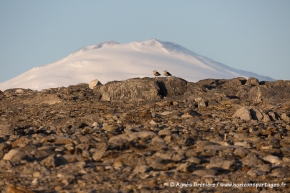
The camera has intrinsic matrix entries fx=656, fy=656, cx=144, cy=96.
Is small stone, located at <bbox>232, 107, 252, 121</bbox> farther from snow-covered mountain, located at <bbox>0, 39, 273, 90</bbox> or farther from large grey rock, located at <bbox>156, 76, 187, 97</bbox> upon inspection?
snow-covered mountain, located at <bbox>0, 39, 273, 90</bbox>

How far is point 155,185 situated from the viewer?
31.0ft

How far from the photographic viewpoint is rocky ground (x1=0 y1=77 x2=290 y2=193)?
967 cm

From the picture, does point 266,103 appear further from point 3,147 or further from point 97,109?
point 3,147

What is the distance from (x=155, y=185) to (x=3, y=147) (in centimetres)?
333

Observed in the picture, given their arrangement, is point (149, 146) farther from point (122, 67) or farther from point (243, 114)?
point (122, 67)

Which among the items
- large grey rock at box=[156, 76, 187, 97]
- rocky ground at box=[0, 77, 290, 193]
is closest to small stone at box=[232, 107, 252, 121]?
rocky ground at box=[0, 77, 290, 193]

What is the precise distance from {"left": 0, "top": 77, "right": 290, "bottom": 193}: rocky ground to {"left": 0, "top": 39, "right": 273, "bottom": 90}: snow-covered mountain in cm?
9335

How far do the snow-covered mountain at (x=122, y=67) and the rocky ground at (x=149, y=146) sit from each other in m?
93.3

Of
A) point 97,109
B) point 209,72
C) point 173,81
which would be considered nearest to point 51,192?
point 97,109

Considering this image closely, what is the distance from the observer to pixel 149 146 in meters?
11.7

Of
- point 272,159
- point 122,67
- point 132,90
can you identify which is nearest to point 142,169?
point 272,159

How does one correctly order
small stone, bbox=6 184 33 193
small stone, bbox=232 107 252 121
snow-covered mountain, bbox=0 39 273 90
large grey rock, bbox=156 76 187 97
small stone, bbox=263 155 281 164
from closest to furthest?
small stone, bbox=6 184 33 193 → small stone, bbox=263 155 281 164 → small stone, bbox=232 107 252 121 → large grey rock, bbox=156 76 187 97 → snow-covered mountain, bbox=0 39 273 90

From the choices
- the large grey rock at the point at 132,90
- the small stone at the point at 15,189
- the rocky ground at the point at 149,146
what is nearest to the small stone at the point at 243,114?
the rocky ground at the point at 149,146

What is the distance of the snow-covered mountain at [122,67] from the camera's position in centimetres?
11888
